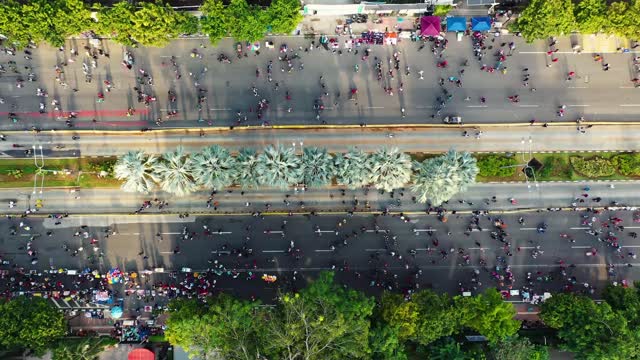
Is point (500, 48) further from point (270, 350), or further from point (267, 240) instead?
point (270, 350)

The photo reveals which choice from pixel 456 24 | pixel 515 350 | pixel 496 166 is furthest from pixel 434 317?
pixel 456 24

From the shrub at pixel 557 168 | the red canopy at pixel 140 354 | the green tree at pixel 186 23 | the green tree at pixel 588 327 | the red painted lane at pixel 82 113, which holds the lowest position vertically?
the red canopy at pixel 140 354

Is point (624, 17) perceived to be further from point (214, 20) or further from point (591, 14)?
point (214, 20)

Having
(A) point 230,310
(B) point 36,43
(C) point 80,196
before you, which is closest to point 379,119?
(A) point 230,310

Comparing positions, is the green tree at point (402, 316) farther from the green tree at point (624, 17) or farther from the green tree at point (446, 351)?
the green tree at point (624, 17)

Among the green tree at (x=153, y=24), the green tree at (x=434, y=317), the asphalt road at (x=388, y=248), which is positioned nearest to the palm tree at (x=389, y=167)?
the asphalt road at (x=388, y=248)
